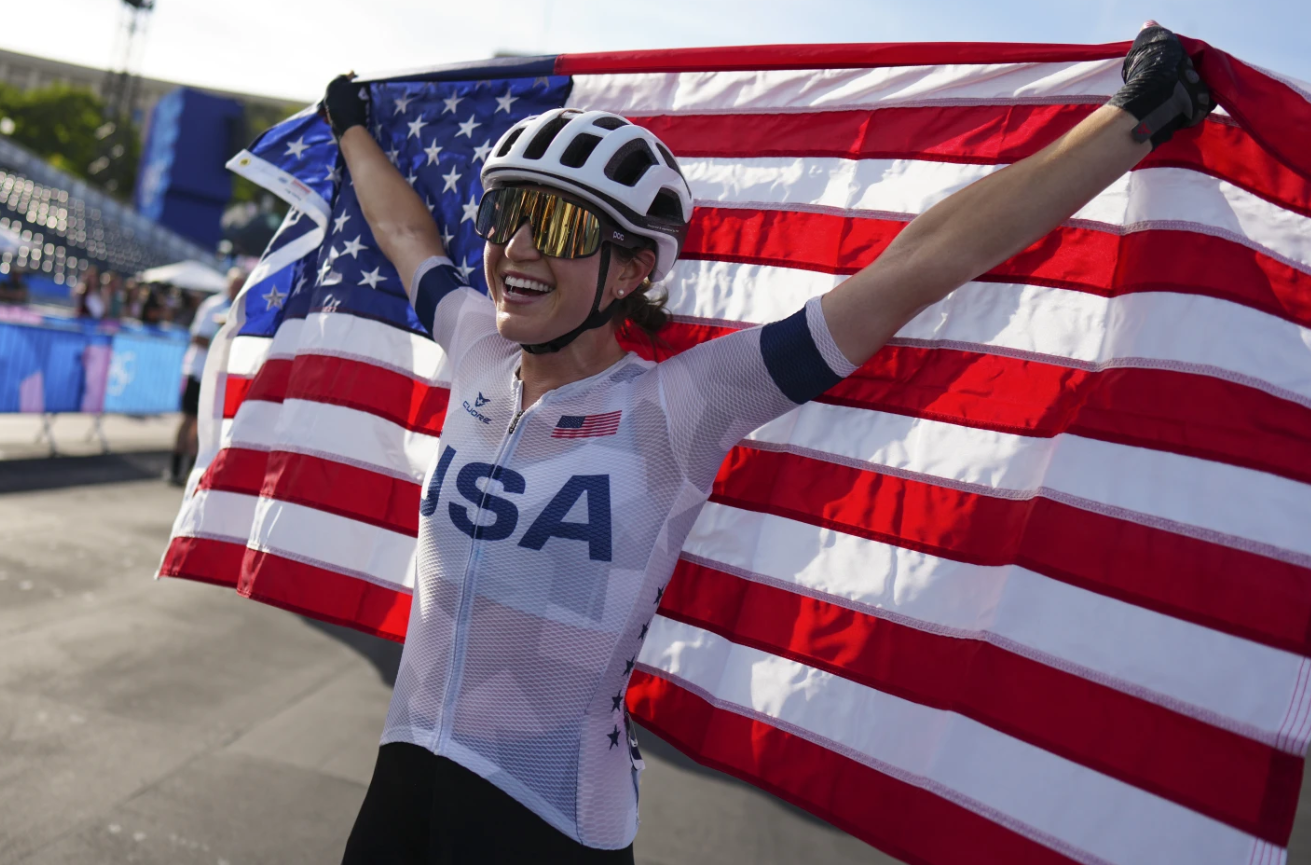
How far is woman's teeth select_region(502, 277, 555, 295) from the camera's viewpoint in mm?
2246

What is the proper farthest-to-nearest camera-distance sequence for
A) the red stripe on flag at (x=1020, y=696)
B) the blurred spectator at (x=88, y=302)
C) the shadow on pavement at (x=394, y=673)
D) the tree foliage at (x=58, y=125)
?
the tree foliage at (x=58, y=125) < the blurred spectator at (x=88, y=302) < the shadow on pavement at (x=394, y=673) < the red stripe on flag at (x=1020, y=696)

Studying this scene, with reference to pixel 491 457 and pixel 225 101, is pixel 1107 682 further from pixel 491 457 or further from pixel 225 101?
pixel 225 101

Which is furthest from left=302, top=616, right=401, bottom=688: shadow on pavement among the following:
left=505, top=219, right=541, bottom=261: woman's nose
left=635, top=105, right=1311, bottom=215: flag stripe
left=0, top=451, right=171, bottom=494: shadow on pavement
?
left=0, top=451, right=171, bottom=494: shadow on pavement

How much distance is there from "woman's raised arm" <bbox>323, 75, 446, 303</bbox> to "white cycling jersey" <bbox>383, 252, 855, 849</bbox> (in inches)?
38.3

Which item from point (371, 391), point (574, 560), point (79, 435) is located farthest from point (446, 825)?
point (79, 435)

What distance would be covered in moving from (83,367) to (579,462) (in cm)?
1239

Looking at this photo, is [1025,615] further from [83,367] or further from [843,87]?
[83,367]

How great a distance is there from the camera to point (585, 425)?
2.21 m

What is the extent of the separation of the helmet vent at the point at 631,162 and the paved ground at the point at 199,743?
10.3 feet

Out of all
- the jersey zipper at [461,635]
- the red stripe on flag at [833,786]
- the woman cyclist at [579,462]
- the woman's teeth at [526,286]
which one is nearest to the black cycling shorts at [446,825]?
the woman cyclist at [579,462]

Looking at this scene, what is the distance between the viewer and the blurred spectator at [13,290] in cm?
1689

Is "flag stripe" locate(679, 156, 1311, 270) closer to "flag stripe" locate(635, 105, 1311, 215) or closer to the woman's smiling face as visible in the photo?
"flag stripe" locate(635, 105, 1311, 215)

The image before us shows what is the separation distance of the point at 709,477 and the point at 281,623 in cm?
548

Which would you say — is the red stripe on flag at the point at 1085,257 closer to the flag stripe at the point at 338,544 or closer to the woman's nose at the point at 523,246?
the woman's nose at the point at 523,246
